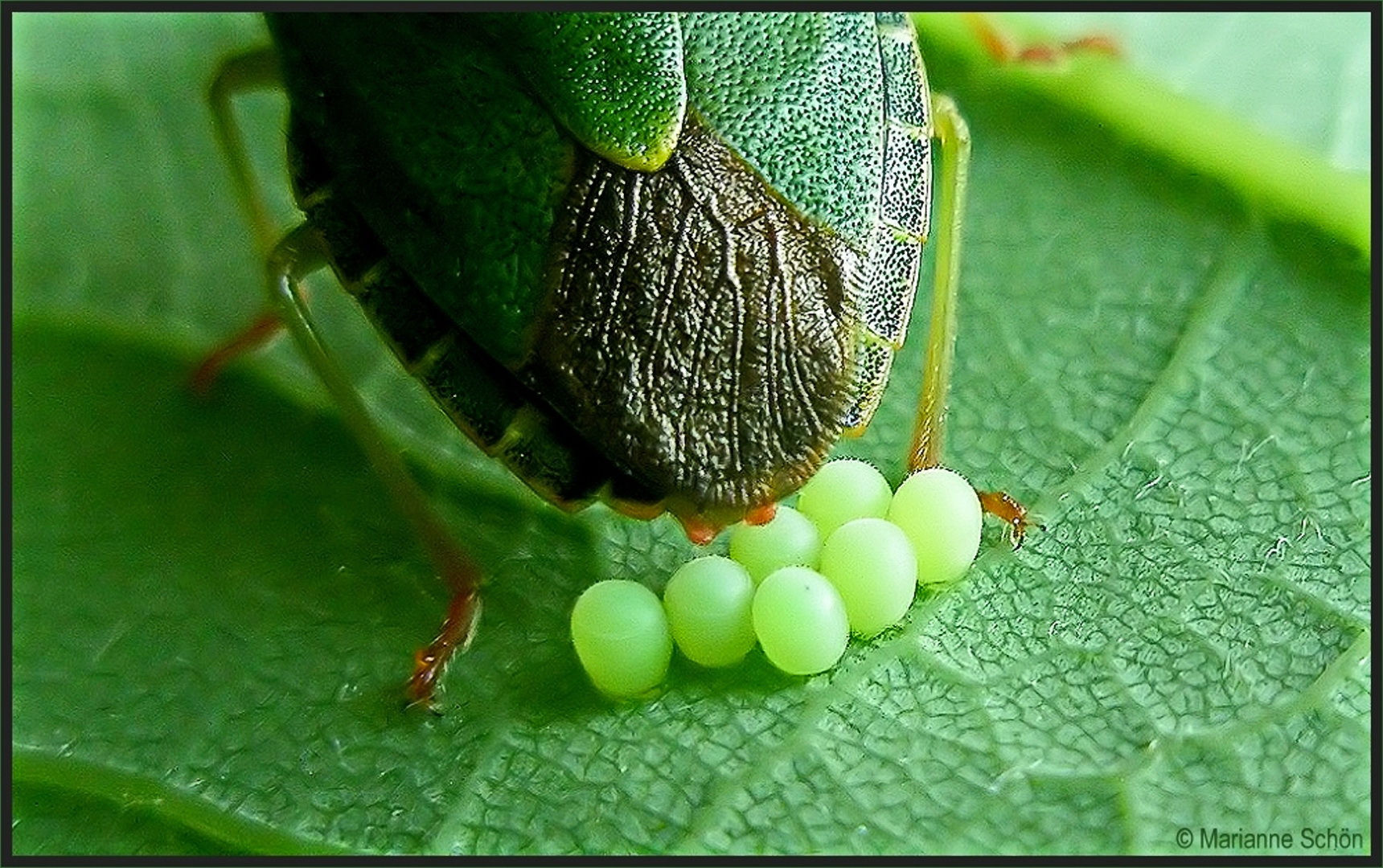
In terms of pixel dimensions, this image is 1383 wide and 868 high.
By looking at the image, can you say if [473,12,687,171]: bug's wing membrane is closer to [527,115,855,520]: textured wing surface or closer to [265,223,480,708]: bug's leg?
[527,115,855,520]: textured wing surface

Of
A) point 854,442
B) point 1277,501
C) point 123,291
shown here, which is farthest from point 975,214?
point 123,291

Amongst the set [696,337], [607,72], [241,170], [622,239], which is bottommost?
[241,170]

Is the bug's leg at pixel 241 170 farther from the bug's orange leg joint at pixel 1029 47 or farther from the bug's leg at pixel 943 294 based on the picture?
the bug's orange leg joint at pixel 1029 47

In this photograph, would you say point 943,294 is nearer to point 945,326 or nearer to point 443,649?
point 945,326

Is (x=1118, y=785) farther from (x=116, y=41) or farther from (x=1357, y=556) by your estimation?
(x=116, y=41)

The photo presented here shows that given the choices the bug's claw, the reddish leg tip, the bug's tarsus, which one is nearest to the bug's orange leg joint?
the bug's tarsus

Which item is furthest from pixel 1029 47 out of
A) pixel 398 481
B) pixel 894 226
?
pixel 398 481

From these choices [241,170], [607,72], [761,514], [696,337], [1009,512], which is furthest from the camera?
[241,170]

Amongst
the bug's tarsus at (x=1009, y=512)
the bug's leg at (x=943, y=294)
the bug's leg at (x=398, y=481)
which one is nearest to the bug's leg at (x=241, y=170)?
the bug's leg at (x=398, y=481)
